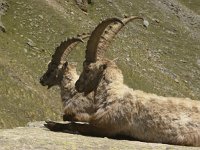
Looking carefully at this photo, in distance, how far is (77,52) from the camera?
5703cm

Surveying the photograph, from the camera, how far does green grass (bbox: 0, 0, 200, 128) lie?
136ft

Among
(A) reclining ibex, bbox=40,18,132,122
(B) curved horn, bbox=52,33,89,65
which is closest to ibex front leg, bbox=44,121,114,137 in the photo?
(A) reclining ibex, bbox=40,18,132,122

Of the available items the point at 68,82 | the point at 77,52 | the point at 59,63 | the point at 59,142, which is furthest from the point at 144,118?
the point at 77,52

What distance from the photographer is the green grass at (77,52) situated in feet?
136

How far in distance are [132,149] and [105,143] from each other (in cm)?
76

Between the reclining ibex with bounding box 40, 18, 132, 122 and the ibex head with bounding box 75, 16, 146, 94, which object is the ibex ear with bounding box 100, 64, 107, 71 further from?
the reclining ibex with bounding box 40, 18, 132, 122

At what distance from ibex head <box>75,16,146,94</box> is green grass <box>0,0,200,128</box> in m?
18.0

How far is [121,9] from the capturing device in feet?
252

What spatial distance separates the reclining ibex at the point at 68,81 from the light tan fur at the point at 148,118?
3079 millimetres

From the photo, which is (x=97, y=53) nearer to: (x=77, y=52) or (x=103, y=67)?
(x=103, y=67)

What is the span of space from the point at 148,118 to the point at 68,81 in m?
7.37

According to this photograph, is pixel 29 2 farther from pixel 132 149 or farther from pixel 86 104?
pixel 132 149

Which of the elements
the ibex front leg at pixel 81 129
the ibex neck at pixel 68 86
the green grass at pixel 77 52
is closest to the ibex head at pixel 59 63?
the ibex neck at pixel 68 86

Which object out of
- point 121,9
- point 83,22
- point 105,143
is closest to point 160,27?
point 121,9
